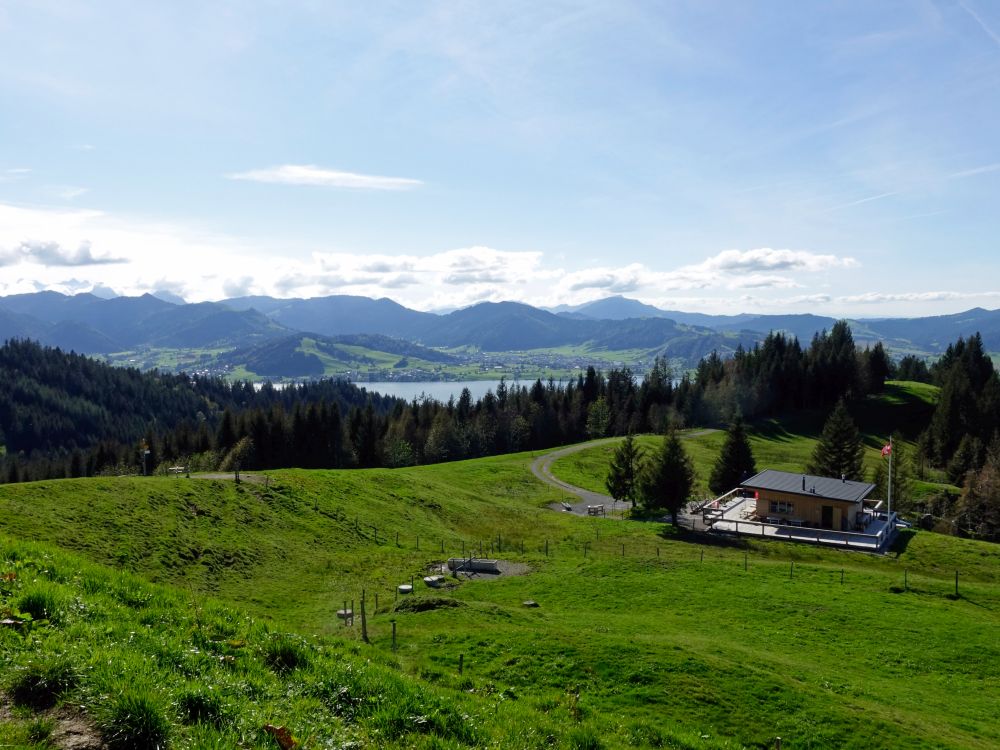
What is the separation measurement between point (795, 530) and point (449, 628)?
153 feet

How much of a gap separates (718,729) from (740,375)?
151210 millimetres

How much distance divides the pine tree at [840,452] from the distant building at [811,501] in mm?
22937

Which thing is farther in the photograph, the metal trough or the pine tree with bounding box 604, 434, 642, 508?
the pine tree with bounding box 604, 434, 642, 508

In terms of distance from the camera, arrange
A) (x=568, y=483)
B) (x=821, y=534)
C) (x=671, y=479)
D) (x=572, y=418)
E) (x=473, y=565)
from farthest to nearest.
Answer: (x=572, y=418) → (x=568, y=483) → (x=671, y=479) → (x=821, y=534) → (x=473, y=565)

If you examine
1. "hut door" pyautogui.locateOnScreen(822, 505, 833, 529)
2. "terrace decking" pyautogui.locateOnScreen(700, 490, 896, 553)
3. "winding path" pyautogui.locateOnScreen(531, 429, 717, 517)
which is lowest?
"winding path" pyautogui.locateOnScreen(531, 429, 717, 517)

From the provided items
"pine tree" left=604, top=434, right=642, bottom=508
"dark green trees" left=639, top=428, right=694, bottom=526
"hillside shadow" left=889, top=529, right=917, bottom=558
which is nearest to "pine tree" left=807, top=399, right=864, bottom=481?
"hillside shadow" left=889, top=529, right=917, bottom=558

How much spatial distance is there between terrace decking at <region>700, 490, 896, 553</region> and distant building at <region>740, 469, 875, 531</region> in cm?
105

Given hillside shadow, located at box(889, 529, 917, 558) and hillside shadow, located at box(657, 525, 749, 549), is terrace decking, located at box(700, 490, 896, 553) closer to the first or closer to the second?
hillside shadow, located at box(889, 529, 917, 558)

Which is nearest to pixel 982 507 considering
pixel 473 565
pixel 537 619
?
pixel 473 565

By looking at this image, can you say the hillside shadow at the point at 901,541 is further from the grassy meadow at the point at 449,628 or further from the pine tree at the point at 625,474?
the pine tree at the point at 625,474

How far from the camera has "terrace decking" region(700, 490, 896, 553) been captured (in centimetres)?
5678

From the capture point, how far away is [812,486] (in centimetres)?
6481

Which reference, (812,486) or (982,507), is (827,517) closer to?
(812,486)

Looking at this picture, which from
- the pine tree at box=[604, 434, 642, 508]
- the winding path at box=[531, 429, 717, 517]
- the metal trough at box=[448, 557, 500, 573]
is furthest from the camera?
the winding path at box=[531, 429, 717, 517]
